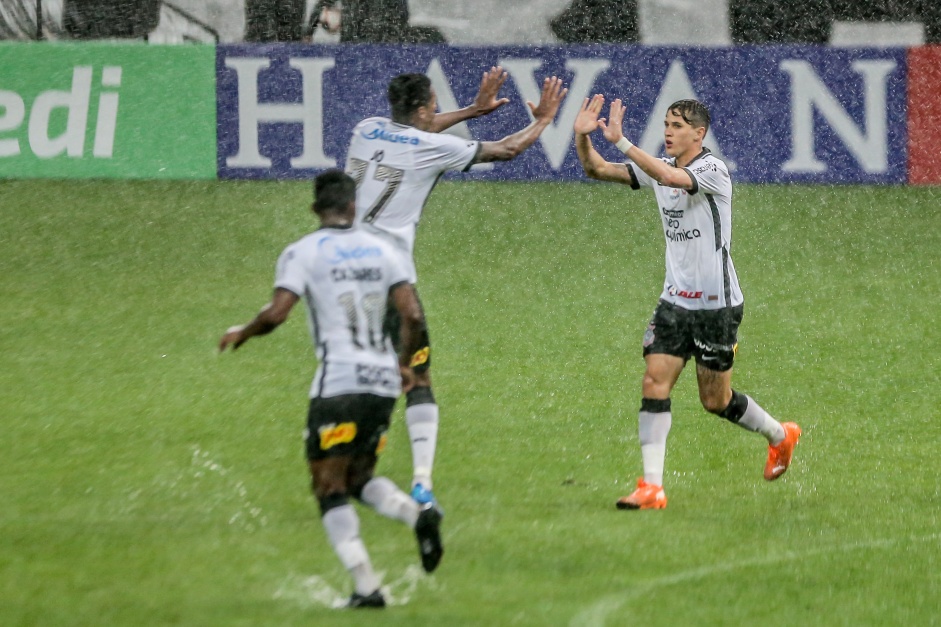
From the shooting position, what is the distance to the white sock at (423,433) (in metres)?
8.09

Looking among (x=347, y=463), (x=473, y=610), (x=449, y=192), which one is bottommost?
(x=449, y=192)

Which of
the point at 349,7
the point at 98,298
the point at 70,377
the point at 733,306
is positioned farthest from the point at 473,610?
the point at 349,7

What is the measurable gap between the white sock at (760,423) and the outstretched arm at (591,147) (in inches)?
61.4

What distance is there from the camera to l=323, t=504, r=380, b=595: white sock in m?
6.45

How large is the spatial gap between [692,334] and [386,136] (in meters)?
2.08

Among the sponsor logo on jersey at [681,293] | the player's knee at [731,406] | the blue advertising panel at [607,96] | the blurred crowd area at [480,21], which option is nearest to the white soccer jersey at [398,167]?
the sponsor logo on jersey at [681,293]

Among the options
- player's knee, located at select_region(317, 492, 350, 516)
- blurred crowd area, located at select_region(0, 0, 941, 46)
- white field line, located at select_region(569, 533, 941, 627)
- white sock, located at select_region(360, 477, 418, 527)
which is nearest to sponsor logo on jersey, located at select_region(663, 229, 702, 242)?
white field line, located at select_region(569, 533, 941, 627)

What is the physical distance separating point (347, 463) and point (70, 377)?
20.8ft

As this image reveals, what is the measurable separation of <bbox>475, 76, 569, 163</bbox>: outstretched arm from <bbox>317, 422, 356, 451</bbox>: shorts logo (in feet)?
7.82

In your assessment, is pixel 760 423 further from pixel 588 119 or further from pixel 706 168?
pixel 588 119

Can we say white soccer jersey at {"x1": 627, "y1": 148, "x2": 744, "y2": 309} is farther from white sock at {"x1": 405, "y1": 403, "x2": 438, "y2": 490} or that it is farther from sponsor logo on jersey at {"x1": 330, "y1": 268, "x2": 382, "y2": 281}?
sponsor logo on jersey at {"x1": 330, "y1": 268, "x2": 382, "y2": 281}

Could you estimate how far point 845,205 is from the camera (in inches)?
713

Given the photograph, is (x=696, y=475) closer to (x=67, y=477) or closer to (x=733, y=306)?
(x=733, y=306)

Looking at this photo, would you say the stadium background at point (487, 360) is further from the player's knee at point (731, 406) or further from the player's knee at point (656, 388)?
the player's knee at point (656, 388)
